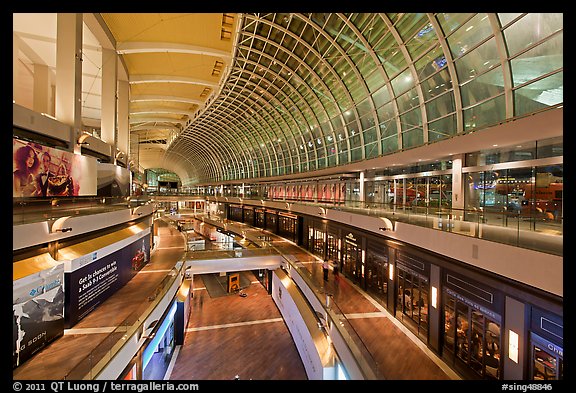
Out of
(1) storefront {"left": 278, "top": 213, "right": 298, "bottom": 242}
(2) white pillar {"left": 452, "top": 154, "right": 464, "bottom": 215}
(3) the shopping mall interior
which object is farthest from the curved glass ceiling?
(1) storefront {"left": 278, "top": 213, "right": 298, "bottom": 242}

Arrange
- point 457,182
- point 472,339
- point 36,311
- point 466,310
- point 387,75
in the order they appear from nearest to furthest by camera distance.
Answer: point 36,311, point 472,339, point 466,310, point 457,182, point 387,75

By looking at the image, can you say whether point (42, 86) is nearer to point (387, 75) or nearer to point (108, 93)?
point (108, 93)

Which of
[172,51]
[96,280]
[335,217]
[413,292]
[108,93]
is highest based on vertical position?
[172,51]

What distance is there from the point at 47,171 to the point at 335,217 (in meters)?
13.9

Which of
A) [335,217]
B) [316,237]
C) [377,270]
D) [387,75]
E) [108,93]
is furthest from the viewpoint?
[316,237]

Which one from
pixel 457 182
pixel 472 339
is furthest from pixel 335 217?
pixel 472 339

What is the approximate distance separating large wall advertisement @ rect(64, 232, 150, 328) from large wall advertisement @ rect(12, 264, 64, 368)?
43 centimetres

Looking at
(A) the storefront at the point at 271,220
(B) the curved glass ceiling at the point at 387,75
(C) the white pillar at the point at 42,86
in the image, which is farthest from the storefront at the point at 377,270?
(C) the white pillar at the point at 42,86

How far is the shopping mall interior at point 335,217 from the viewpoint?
252 inches

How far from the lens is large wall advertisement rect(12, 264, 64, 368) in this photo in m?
6.07

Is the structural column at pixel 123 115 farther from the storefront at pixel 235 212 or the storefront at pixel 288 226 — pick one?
the storefront at pixel 235 212

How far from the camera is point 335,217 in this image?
16281 millimetres

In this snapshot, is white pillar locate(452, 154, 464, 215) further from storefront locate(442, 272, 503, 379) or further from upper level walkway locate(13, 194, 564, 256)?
storefront locate(442, 272, 503, 379)
